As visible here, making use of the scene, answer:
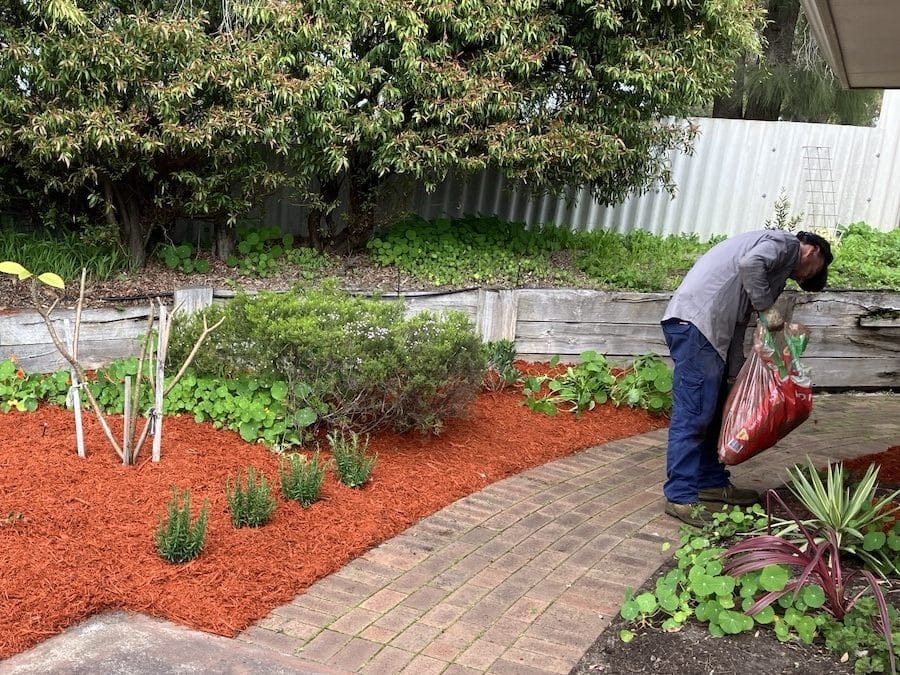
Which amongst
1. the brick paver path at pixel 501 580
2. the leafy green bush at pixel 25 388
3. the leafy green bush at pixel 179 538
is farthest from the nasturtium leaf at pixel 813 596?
the leafy green bush at pixel 25 388

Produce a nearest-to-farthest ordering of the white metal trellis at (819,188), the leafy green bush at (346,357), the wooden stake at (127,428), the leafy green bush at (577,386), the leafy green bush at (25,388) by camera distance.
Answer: the wooden stake at (127,428) → the leafy green bush at (346,357) → the leafy green bush at (25,388) → the leafy green bush at (577,386) → the white metal trellis at (819,188)

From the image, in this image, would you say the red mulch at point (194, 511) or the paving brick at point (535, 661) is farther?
the red mulch at point (194, 511)

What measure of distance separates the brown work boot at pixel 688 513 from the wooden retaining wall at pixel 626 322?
2.45m

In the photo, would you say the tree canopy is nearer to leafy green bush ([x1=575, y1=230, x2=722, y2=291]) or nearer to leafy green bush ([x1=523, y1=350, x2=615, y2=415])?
leafy green bush ([x1=575, y1=230, x2=722, y2=291])

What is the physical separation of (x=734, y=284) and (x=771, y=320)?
27 centimetres

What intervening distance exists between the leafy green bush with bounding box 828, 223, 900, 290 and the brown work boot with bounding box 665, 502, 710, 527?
368 cm

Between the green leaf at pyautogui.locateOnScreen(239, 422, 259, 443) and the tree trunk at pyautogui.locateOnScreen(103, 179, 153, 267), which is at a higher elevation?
the tree trunk at pyautogui.locateOnScreen(103, 179, 153, 267)

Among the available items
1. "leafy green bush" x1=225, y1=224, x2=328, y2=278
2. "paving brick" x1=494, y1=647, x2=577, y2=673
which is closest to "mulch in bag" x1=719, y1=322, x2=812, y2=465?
"paving brick" x1=494, y1=647, x2=577, y2=673

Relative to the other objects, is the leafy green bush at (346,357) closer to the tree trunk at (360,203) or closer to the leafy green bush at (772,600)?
the leafy green bush at (772,600)

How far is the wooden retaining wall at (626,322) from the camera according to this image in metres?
6.71

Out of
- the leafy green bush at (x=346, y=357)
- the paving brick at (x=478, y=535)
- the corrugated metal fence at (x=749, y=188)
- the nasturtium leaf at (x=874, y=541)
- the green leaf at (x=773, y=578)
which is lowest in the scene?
the paving brick at (x=478, y=535)

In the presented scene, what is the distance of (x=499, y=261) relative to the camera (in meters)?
7.26

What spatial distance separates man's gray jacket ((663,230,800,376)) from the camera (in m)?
4.30

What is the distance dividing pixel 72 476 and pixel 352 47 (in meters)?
3.92
